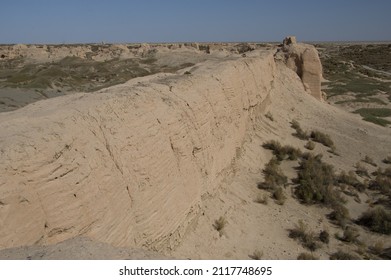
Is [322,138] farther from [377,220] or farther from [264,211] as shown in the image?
[264,211]

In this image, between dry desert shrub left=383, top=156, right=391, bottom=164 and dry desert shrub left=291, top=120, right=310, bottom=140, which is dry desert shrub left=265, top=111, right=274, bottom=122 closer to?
dry desert shrub left=291, top=120, right=310, bottom=140

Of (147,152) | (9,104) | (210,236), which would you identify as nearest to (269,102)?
(210,236)

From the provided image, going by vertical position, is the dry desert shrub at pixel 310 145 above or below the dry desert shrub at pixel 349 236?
above

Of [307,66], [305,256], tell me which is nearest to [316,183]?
[305,256]

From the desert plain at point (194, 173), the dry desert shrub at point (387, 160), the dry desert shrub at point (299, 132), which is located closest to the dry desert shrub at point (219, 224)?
the desert plain at point (194, 173)

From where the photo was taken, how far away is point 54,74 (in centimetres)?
3133

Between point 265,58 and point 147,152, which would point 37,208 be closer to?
point 147,152

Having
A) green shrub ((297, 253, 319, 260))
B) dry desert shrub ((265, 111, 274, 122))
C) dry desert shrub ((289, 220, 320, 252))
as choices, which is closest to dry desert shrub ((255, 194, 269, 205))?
dry desert shrub ((289, 220, 320, 252))

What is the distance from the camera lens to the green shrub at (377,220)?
9.77 m

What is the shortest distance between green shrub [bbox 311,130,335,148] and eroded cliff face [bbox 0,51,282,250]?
599 cm

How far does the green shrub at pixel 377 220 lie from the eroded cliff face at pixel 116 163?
3644mm

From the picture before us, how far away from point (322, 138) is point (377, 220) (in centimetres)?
567

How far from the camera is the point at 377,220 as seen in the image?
10039mm

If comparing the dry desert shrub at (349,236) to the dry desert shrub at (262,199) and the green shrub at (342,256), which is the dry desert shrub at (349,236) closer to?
the green shrub at (342,256)
